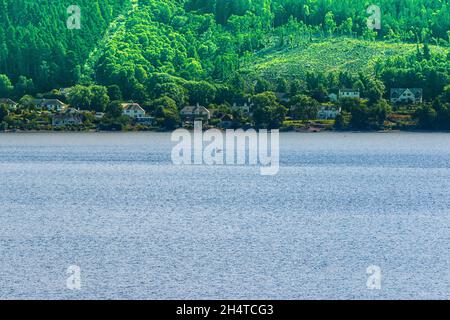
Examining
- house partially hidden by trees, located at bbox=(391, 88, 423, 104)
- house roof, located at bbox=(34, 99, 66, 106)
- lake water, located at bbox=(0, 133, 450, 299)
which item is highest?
lake water, located at bbox=(0, 133, 450, 299)

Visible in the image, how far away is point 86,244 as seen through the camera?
43.8m

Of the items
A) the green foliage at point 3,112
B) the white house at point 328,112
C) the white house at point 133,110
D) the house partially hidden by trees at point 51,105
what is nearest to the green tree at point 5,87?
the house partially hidden by trees at point 51,105

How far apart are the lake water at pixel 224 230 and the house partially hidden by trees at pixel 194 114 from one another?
190 ft

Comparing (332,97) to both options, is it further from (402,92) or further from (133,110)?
(133,110)

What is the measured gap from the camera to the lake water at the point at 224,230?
117ft

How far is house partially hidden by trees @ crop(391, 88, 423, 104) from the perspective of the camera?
520 ft

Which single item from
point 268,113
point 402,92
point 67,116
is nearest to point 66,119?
point 67,116

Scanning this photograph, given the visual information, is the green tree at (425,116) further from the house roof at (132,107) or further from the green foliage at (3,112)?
the green foliage at (3,112)

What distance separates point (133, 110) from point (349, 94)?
31830mm

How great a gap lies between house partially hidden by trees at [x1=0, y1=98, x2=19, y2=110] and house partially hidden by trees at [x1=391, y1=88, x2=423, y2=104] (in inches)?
2236

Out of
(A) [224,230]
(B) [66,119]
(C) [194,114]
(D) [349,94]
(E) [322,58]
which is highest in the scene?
(E) [322,58]

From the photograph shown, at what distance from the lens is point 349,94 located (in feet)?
523

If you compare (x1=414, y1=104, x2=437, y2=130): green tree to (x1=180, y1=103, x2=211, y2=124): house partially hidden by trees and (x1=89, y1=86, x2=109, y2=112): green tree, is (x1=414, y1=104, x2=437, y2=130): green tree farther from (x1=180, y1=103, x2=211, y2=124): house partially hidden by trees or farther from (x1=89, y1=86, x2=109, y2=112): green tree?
(x1=89, y1=86, x2=109, y2=112): green tree

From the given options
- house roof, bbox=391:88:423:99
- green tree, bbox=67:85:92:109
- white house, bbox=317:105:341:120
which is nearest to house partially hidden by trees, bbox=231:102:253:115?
white house, bbox=317:105:341:120
